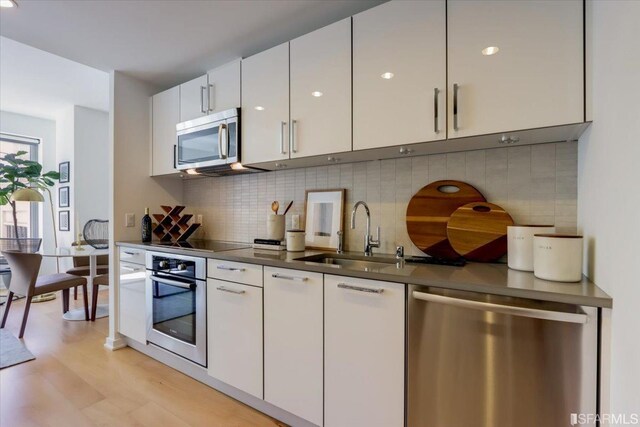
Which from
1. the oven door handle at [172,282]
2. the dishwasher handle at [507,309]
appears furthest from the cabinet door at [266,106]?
the dishwasher handle at [507,309]

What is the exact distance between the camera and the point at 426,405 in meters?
1.27

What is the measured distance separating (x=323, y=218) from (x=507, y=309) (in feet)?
4.40

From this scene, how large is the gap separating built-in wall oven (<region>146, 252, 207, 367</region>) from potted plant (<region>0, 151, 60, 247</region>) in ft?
10.4

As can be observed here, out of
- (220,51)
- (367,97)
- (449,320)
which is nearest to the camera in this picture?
(449,320)

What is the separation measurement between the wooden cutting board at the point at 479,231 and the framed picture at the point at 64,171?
5.18m

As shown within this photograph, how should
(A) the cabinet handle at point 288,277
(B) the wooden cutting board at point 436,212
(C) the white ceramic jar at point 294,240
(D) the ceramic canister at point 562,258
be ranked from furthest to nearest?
(C) the white ceramic jar at point 294,240 → (B) the wooden cutting board at point 436,212 → (A) the cabinet handle at point 288,277 → (D) the ceramic canister at point 562,258

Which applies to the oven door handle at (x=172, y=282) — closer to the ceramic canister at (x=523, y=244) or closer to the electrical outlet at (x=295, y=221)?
the electrical outlet at (x=295, y=221)

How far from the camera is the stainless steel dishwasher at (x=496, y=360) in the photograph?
1024mm

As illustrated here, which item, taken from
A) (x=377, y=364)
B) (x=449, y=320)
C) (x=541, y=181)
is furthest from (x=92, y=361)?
(x=541, y=181)

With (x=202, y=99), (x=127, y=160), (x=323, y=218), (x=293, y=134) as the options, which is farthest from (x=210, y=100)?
(x=323, y=218)

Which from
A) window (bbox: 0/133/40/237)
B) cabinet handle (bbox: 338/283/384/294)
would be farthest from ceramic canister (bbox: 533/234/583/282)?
window (bbox: 0/133/40/237)

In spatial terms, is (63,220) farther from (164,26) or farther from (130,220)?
(164,26)

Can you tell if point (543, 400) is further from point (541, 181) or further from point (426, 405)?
point (541, 181)

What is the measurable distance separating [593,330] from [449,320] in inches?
17.1
